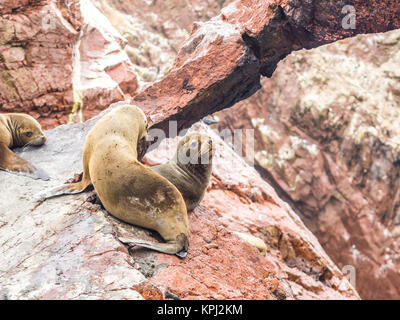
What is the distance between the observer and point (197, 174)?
379 cm

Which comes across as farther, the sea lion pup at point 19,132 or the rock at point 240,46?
the sea lion pup at point 19,132

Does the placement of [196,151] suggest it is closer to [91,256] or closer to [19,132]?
[91,256]

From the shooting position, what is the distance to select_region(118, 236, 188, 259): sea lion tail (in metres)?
2.61

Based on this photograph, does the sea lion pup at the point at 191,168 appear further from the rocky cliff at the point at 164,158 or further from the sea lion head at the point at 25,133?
the sea lion head at the point at 25,133

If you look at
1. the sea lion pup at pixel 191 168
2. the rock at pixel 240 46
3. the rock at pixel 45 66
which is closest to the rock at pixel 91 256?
the sea lion pup at pixel 191 168

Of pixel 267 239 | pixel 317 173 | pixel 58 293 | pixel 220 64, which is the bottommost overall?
pixel 317 173

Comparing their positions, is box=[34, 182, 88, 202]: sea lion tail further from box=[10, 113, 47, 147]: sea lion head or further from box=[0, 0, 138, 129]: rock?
box=[0, 0, 138, 129]: rock

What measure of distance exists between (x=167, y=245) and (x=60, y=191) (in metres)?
1.40

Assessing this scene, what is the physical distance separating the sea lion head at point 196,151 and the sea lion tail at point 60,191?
1.12 meters

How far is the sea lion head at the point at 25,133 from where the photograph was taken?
4.63 meters

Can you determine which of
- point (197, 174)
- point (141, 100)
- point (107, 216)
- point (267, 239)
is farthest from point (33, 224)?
point (267, 239)

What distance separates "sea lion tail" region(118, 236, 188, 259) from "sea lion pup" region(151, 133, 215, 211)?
34.8 inches
